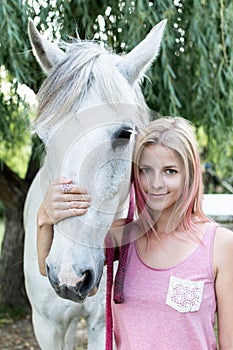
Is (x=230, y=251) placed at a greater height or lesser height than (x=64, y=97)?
lesser

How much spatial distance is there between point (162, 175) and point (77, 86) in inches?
14.8

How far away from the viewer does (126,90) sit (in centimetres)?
167

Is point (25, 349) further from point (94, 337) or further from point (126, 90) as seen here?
point (126, 90)

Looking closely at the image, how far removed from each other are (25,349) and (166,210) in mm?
2977

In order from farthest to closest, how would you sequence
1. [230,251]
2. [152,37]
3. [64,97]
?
1. [152,37]
2. [64,97]
3. [230,251]

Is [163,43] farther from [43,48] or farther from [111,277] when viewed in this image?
[111,277]

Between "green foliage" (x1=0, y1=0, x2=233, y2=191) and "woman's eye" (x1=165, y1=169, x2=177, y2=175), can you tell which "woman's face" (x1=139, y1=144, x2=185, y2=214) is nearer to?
"woman's eye" (x1=165, y1=169, x2=177, y2=175)

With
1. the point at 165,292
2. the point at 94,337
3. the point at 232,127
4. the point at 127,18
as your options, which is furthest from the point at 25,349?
the point at 165,292

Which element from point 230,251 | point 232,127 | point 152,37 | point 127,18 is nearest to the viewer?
point 230,251

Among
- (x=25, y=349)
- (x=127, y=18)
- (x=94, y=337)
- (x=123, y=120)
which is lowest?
(x=25, y=349)

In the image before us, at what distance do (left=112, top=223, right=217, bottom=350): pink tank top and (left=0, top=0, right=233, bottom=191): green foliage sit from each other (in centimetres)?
154

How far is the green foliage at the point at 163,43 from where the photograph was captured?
110 inches

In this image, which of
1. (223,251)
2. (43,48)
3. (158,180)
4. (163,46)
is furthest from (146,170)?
(163,46)

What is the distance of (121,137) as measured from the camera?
1.57 metres
